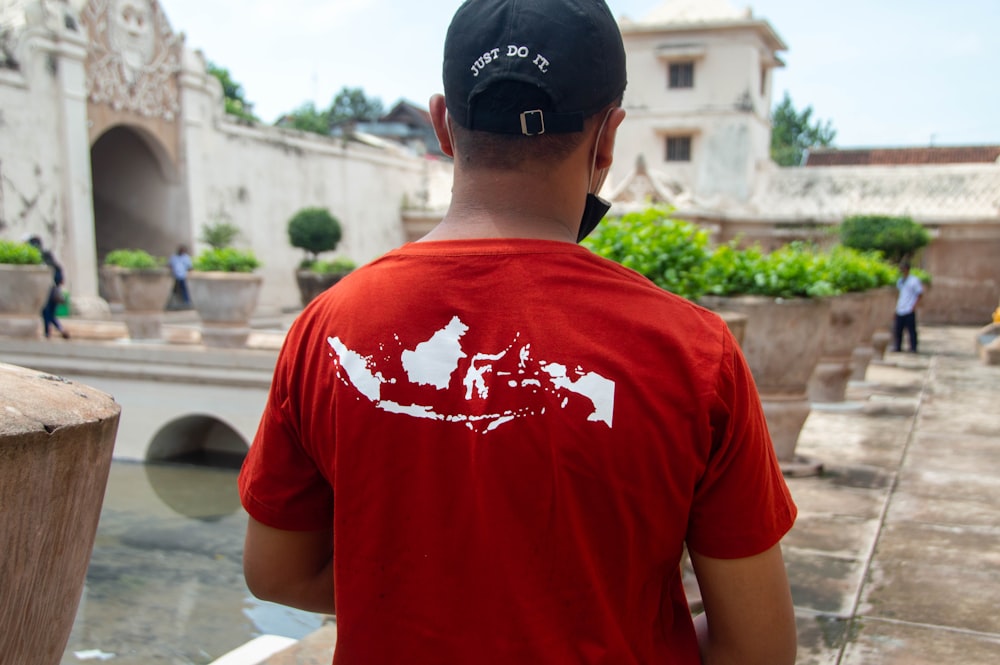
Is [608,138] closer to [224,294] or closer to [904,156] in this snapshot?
[224,294]

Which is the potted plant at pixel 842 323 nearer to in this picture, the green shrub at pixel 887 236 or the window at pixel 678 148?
the green shrub at pixel 887 236

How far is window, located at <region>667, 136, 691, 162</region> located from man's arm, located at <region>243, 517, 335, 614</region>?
26.2m

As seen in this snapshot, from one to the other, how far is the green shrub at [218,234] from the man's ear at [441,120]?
56.1ft

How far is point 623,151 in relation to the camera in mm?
26797

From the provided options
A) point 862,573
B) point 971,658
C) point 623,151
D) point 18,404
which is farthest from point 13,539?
point 623,151

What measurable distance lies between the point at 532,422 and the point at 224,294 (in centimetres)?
818

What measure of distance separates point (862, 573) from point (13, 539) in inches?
127

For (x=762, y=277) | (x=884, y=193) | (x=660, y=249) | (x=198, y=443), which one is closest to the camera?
(x=660, y=249)

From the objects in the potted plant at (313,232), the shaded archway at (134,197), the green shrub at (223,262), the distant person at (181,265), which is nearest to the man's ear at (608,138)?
the green shrub at (223,262)

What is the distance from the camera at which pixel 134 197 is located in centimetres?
1889

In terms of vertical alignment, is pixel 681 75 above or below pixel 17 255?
above

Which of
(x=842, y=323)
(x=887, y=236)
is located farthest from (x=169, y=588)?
(x=887, y=236)

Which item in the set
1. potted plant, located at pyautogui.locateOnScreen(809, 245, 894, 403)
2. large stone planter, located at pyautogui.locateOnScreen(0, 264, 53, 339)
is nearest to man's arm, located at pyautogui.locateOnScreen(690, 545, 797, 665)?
potted plant, located at pyautogui.locateOnScreen(809, 245, 894, 403)

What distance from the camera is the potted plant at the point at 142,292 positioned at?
1073 cm
